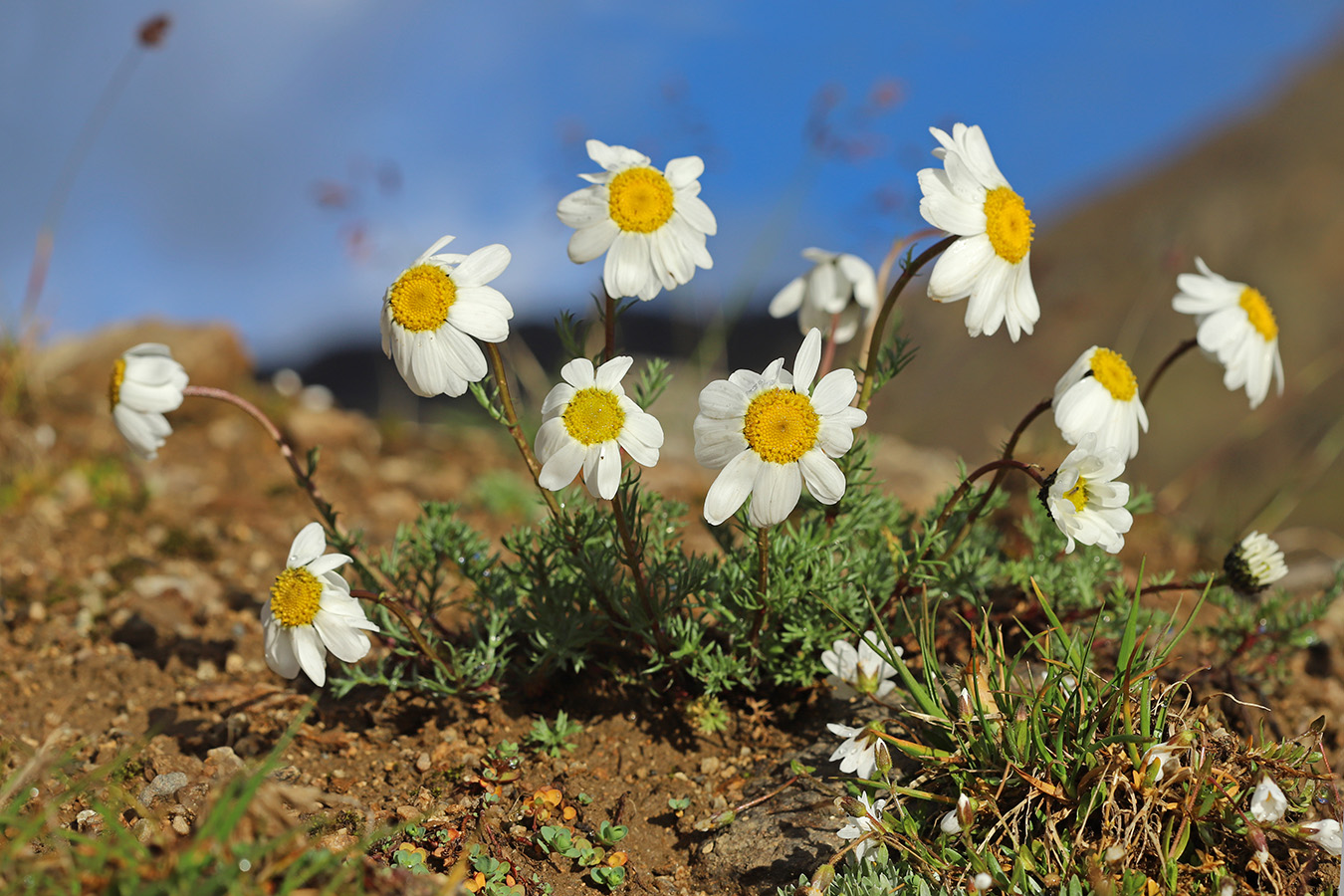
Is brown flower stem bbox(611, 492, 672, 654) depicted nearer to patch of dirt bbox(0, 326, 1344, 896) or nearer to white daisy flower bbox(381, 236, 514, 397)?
patch of dirt bbox(0, 326, 1344, 896)

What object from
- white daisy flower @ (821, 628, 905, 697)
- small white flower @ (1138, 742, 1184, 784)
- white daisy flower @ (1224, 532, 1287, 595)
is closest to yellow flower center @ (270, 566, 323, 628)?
white daisy flower @ (821, 628, 905, 697)

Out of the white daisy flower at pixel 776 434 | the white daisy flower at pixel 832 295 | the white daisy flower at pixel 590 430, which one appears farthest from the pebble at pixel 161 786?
the white daisy flower at pixel 832 295

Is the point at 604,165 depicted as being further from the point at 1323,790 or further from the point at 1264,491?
the point at 1264,491

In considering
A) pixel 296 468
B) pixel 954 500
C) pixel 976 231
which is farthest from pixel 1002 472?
pixel 296 468

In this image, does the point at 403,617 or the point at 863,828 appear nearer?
the point at 863,828

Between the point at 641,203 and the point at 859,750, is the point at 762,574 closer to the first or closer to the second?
the point at 859,750
